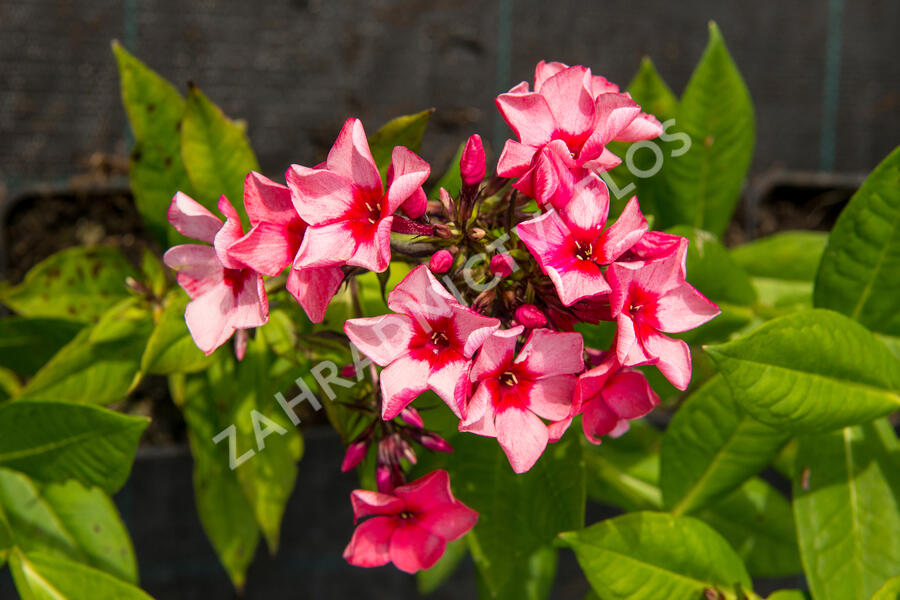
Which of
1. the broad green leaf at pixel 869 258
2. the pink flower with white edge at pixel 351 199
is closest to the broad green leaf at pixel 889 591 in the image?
the broad green leaf at pixel 869 258

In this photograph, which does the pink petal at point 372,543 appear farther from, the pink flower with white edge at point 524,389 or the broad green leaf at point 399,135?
the broad green leaf at point 399,135

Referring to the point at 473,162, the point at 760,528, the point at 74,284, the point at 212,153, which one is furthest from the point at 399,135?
the point at 760,528

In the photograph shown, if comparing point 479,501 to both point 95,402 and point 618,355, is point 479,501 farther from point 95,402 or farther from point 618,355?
point 95,402

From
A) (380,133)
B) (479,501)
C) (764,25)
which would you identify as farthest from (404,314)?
(764,25)

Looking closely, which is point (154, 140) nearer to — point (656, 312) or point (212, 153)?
point (212, 153)

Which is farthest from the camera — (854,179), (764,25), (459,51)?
(764,25)

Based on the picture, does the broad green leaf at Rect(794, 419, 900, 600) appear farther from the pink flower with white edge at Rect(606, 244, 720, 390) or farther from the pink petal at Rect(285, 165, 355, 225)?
the pink petal at Rect(285, 165, 355, 225)
